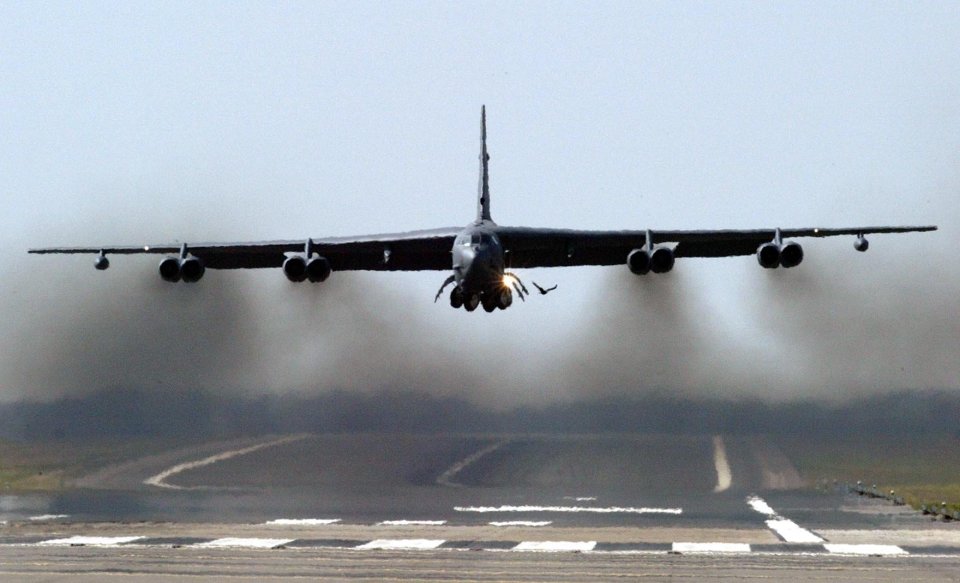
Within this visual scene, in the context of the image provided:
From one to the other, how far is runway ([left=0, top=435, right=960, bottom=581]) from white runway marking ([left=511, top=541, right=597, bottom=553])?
0.08 metres

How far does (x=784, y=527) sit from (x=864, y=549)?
22.4 feet

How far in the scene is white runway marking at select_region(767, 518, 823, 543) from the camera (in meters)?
44.1

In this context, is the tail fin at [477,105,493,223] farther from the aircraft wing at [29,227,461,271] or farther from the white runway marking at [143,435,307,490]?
the white runway marking at [143,435,307,490]

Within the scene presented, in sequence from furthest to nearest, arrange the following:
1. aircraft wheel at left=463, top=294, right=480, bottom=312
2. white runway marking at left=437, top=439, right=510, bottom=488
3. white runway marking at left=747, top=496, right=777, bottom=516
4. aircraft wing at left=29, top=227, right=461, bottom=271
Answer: white runway marking at left=437, top=439, right=510, bottom=488 → aircraft wing at left=29, top=227, right=461, bottom=271 → white runway marking at left=747, top=496, right=777, bottom=516 → aircraft wheel at left=463, top=294, right=480, bottom=312

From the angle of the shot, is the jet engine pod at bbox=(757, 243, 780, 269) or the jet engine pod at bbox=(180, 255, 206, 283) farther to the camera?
the jet engine pod at bbox=(180, 255, 206, 283)

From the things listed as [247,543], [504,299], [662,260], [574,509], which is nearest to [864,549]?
[662,260]

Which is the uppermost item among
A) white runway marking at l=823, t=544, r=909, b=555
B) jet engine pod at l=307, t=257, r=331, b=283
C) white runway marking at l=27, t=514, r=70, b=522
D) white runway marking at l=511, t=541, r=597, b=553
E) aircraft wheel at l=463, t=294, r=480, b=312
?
jet engine pod at l=307, t=257, r=331, b=283

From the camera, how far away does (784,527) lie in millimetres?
48031

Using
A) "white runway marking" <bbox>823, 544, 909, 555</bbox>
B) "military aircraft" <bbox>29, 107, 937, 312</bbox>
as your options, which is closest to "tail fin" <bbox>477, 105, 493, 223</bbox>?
"military aircraft" <bbox>29, 107, 937, 312</bbox>

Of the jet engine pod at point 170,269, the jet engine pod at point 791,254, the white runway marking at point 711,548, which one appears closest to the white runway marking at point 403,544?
the white runway marking at point 711,548

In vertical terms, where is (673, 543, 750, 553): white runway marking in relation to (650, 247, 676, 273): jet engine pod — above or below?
below

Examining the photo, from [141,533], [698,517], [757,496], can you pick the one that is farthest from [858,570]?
[757,496]

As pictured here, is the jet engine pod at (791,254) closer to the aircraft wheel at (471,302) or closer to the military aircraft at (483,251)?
the military aircraft at (483,251)

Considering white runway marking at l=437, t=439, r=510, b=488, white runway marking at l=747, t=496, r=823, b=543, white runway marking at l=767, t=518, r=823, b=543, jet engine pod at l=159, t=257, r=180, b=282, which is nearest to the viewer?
white runway marking at l=767, t=518, r=823, b=543
